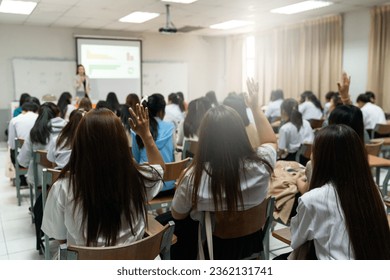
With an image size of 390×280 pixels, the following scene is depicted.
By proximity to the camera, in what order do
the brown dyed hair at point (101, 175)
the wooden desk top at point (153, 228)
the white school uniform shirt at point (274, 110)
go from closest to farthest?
the brown dyed hair at point (101, 175) → the wooden desk top at point (153, 228) → the white school uniform shirt at point (274, 110)

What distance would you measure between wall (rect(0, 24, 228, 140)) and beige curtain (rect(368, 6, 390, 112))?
15.6 ft

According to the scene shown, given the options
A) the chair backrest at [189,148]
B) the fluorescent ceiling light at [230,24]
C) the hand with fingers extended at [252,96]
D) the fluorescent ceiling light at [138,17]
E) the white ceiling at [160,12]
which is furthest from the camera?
the fluorescent ceiling light at [230,24]

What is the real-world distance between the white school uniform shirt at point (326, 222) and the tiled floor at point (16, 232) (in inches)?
58.4

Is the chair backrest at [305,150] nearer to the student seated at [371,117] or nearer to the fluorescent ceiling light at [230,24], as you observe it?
the student seated at [371,117]

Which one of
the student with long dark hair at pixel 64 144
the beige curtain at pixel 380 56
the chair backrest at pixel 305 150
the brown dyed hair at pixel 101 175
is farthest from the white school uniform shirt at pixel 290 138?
the beige curtain at pixel 380 56

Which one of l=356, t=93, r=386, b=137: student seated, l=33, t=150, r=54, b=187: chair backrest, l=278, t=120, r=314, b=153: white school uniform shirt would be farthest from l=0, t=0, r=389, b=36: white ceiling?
l=33, t=150, r=54, b=187: chair backrest

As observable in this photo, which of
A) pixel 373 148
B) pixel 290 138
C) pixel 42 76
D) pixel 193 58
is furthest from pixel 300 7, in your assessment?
Result: pixel 42 76

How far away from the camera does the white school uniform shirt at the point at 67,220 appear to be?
1.45 metres

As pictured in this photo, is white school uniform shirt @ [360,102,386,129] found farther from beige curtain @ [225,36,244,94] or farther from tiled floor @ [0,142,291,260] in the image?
beige curtain @ [225,36,244,94]

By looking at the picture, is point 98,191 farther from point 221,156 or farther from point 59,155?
point 59,155

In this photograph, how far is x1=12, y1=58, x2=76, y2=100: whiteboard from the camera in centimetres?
836
